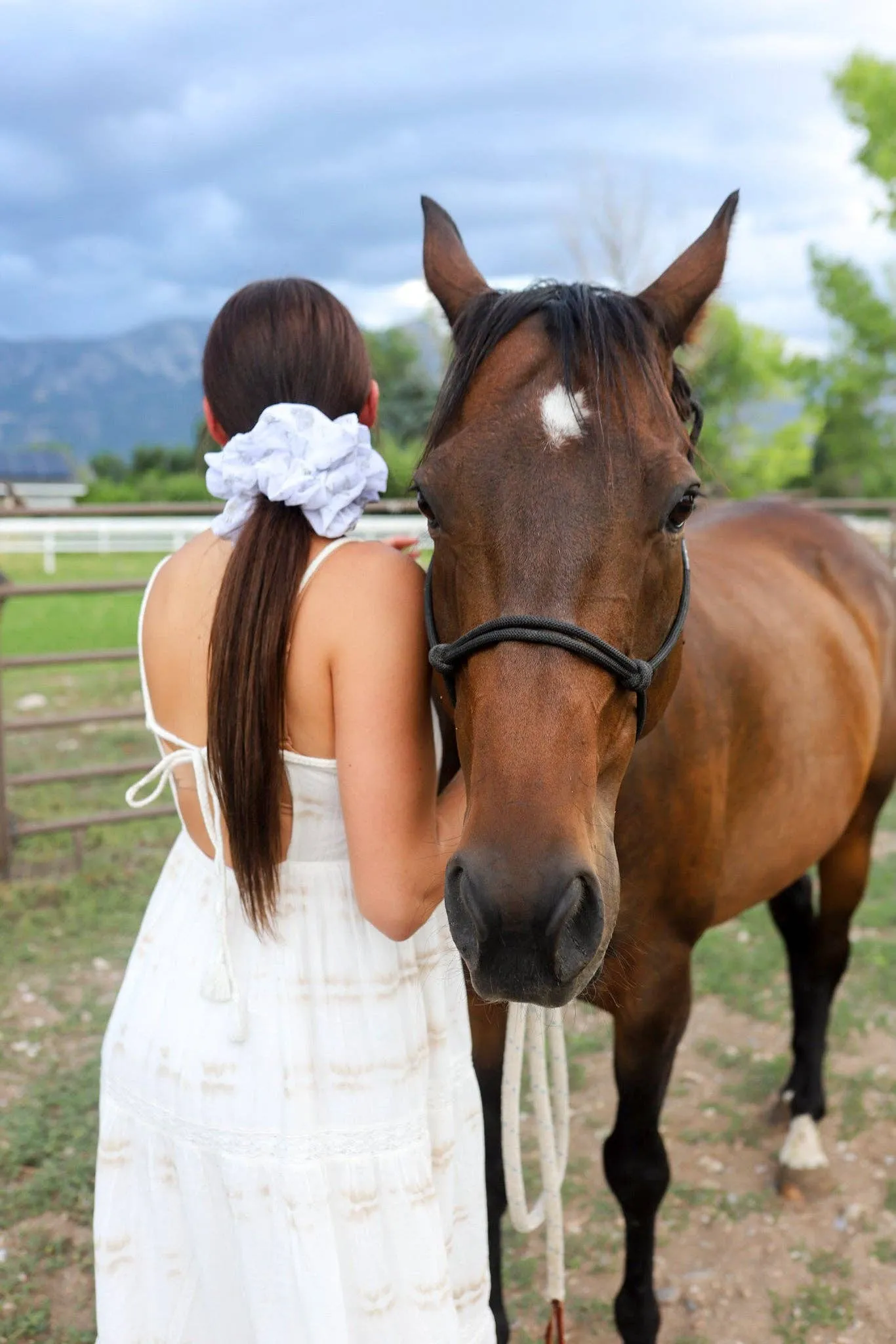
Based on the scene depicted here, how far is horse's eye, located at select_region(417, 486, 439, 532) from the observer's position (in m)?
1.62

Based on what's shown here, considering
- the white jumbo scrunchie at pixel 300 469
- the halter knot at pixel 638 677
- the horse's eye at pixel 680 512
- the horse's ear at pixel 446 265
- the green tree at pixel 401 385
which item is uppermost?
the green tree at pixel 401 385

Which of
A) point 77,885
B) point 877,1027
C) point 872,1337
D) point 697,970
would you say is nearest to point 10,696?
point 77,885

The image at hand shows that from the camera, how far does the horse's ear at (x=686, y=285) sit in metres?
1.82

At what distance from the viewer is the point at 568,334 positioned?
5.38ft

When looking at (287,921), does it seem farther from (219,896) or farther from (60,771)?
(60,771)

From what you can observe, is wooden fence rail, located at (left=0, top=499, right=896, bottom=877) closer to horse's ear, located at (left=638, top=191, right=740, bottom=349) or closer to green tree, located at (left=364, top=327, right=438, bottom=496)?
horse's ear, located at (left=638, top=191, right=740, bottom=349)

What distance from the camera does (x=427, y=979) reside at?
1.72 meters

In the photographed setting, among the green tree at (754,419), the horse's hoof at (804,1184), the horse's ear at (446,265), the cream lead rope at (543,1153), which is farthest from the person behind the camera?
the green tree at (754,419)

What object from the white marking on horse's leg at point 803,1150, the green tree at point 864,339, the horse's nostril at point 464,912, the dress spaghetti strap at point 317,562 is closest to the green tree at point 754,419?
the green tree at point 864,339

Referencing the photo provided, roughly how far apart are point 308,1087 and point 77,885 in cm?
420

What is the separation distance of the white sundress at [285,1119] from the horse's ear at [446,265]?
727 millimetres

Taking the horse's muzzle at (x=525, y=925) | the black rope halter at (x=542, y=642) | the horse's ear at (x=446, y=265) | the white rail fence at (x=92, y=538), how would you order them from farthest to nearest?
the white rail fence at (x=92, y=538) → the horse's ear at (x=446, y=265) → the black rope halter at (x=542, y=642) → the horse's muzzle at (x=525, y=925)

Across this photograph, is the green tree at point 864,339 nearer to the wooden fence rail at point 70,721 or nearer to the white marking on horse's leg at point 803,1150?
the wooden fence rail at point 70,721

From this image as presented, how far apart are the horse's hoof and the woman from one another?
77.4 inches
